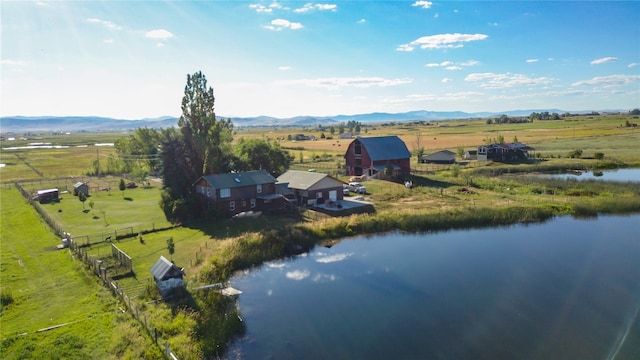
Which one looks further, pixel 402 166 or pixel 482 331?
pixel 402 166

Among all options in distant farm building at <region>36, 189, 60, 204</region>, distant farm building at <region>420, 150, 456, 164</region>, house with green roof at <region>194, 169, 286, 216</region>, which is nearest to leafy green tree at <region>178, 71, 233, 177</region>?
house with green roof at <region>194, 169, 286, 216</region>

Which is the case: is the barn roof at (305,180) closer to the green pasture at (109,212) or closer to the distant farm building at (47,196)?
the green pasture at (109,212)

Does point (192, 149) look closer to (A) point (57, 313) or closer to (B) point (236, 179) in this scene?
(B) point (236, 179)

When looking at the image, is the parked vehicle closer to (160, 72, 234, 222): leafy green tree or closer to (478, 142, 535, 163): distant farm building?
(160, 72, 234, 222): leafy green tree

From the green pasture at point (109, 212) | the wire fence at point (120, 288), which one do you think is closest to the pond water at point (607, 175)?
the green pasture at point (109, 212)

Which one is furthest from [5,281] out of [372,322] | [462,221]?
[462,221]

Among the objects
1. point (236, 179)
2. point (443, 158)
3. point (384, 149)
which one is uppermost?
point (384, 149)

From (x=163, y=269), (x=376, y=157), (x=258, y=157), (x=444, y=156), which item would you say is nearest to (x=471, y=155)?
(x=444, y=156)

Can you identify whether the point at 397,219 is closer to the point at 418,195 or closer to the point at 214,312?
the point at 418,195
